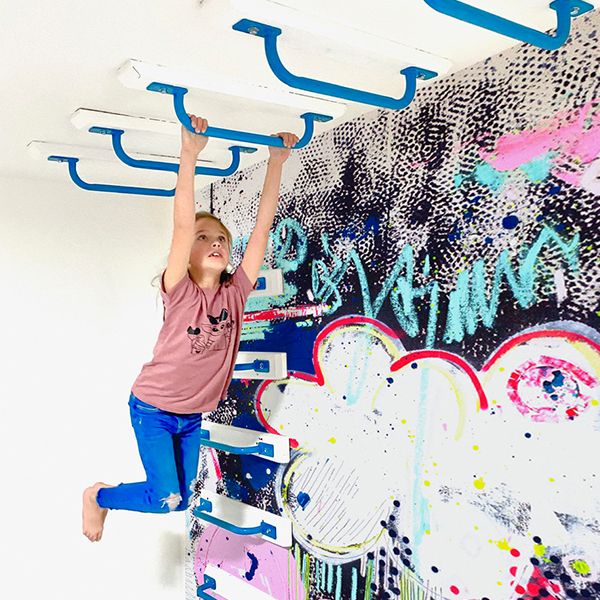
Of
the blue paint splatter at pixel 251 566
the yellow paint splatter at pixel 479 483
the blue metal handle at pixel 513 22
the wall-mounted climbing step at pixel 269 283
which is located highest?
the blue metal handle at pixel 513 22

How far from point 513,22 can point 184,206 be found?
0.78 metres

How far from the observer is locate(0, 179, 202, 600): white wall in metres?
2.11

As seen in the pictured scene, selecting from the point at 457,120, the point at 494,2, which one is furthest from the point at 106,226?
the point at 494,2

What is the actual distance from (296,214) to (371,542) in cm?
88

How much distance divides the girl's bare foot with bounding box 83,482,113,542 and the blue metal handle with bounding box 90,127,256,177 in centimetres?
90

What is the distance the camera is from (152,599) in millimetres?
2297

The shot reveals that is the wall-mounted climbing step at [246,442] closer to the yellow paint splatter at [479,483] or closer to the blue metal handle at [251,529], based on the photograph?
the blue metal handle at [251,529]

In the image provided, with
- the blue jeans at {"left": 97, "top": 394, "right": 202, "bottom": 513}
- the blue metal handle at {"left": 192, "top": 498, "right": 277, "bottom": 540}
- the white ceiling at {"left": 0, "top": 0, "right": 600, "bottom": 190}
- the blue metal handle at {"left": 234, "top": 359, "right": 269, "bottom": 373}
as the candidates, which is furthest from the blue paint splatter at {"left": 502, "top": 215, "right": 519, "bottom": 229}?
the blue metal handle at {"left": 192, "top": 498, "right": 277, "bottom": 540}

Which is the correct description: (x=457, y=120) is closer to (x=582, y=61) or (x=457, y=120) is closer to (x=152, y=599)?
(x=582, y=61)

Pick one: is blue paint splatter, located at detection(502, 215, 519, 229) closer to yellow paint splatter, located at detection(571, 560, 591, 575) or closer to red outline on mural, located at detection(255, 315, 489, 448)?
red outline on mural, located at detection(255, 315, 489, 448)

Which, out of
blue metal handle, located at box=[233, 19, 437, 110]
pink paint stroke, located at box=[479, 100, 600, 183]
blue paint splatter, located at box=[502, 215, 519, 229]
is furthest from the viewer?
blue paint splatter, located at box=[502, 215, 519, 229]

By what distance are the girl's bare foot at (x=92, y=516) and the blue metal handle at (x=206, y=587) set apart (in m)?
0.50

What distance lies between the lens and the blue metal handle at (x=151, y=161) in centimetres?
154

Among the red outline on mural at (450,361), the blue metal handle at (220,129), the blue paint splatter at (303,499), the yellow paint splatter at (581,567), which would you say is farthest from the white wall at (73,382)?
the yellow paint splatter at (581,567)
